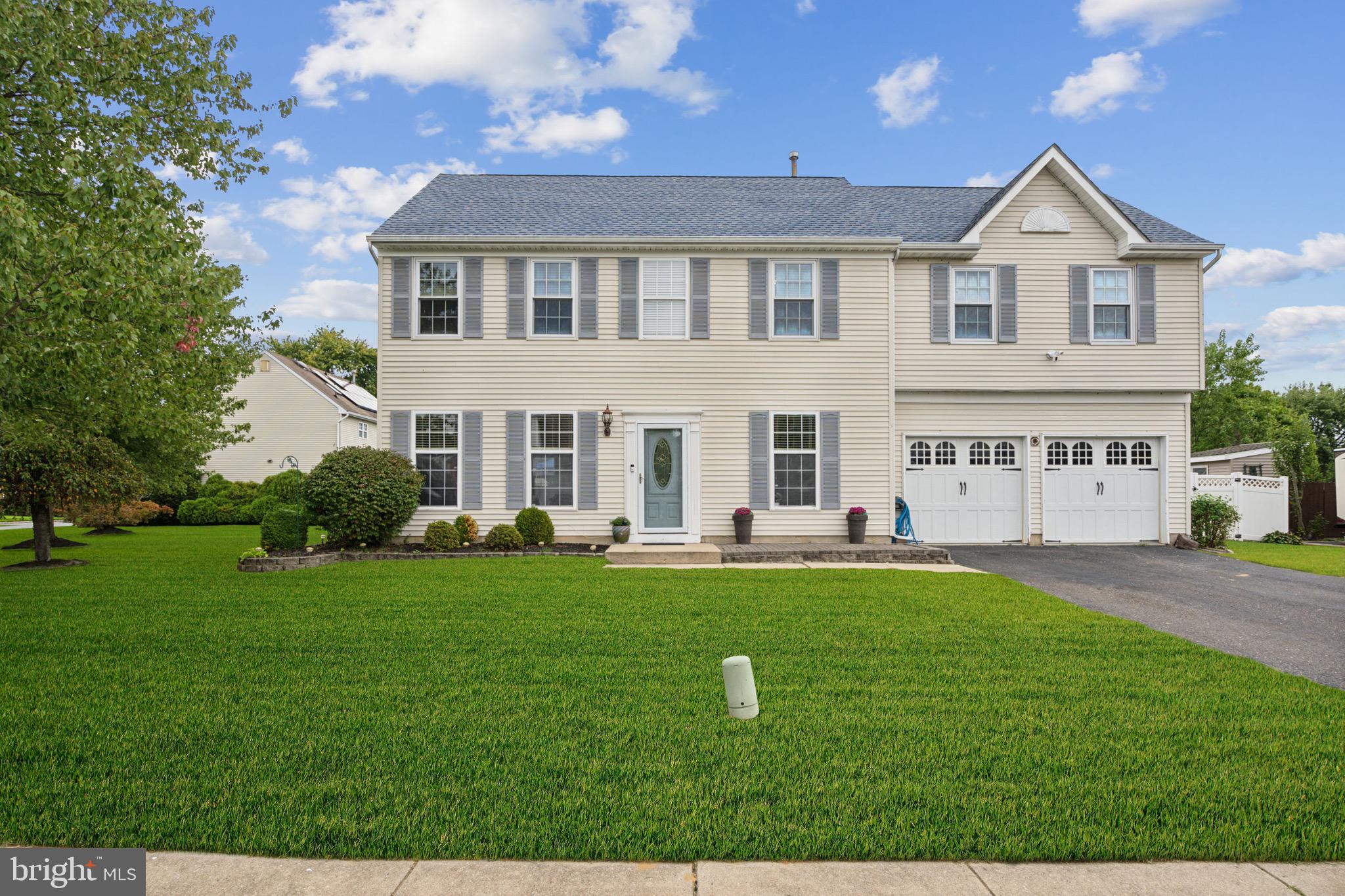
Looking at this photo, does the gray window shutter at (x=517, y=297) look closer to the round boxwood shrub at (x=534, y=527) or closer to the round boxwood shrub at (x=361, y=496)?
the round boxwood shrub at (x=361, y=496)

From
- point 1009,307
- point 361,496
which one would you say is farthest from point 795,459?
point 361,496

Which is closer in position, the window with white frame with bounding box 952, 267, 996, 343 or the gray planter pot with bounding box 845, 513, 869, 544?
the gray planter pot with bounding box 845, 513, 869, 544

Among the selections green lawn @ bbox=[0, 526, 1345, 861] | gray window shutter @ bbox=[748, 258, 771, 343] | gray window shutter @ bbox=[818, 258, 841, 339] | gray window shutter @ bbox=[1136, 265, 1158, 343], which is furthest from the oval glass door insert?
gray window shutter @ bbox=[1136, 265, 1158, 343]

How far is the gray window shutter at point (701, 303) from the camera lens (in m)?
13.6

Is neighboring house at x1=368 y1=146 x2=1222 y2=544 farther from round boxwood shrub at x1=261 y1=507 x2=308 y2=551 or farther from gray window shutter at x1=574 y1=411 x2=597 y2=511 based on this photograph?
round boxwood shrub at x1=261 y1=507 x2=308 y2=551

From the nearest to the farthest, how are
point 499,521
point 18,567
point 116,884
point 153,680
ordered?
point 116,884, point 153,680, point 18,567, point 499,521

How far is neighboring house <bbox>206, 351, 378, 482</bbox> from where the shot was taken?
26.0 metres

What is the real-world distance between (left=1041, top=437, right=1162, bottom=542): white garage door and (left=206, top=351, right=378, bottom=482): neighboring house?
22928 mm

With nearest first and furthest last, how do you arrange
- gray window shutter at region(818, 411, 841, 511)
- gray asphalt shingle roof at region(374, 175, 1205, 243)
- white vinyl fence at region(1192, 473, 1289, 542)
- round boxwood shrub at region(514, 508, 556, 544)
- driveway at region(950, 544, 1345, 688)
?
1. driveway at region(950, 544, 1345, 688)
2. round boxwood shrub at region(514, 508, 556, 544)
3. gray window shutter at region(818, 411, 841, 511)
4. gray asphalt shingle roof at region(374, 175, 1205, 243)
5. white vinyl fence at region(1192, 473, 1289, 542)

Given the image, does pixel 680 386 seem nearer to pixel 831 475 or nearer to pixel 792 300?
pixel 792 300

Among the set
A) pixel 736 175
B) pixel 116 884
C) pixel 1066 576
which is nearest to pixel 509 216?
pixel 736 175

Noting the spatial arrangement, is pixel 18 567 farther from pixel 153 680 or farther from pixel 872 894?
pixel 872 894

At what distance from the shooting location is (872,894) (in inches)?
104

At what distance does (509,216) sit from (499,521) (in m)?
6.01
